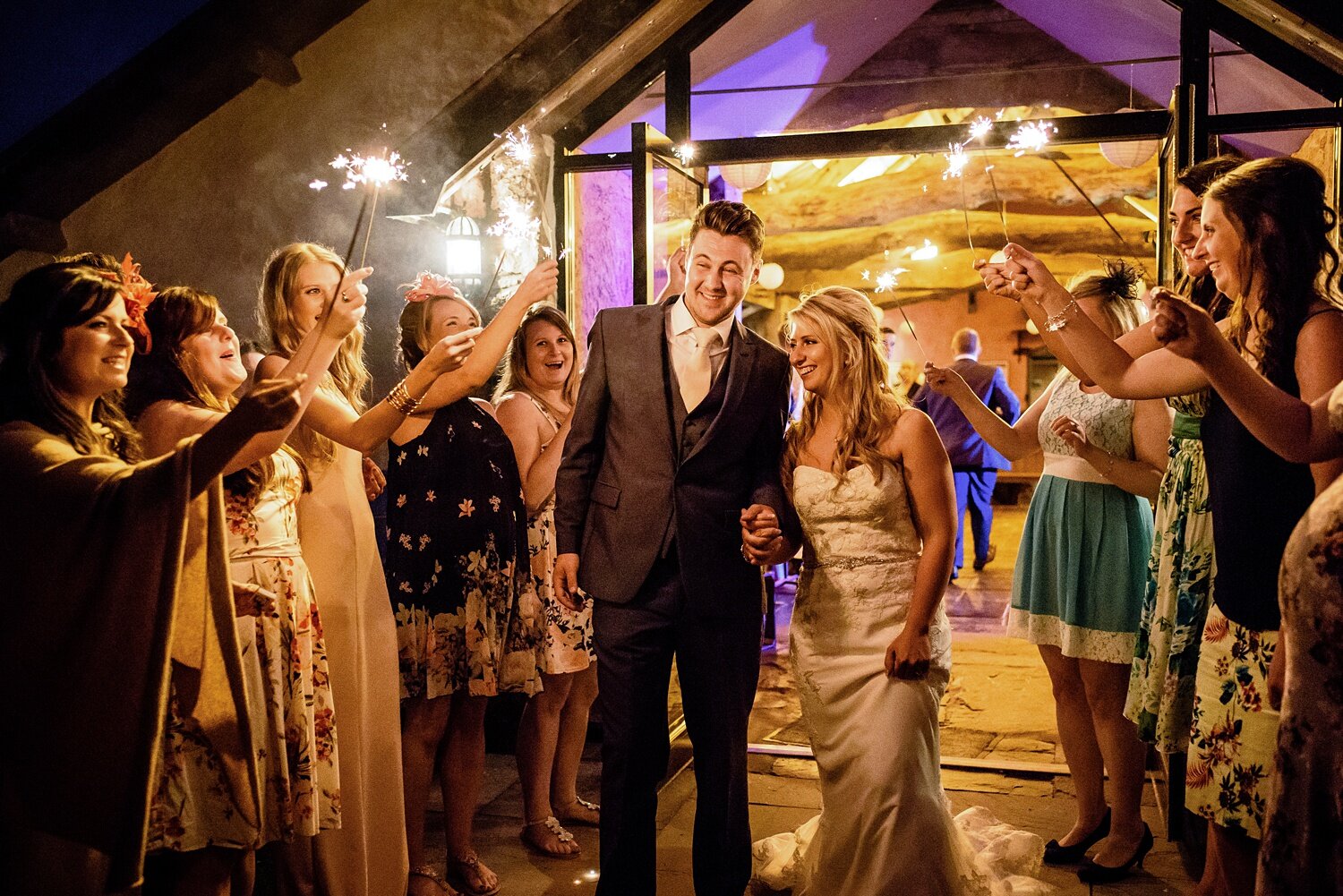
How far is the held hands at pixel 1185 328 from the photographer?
Answer: 193cm

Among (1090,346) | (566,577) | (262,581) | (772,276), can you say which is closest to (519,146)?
(566,577)

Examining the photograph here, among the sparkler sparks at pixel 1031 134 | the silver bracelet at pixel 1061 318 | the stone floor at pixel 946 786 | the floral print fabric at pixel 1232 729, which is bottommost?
the stone floor at pixel 946 786

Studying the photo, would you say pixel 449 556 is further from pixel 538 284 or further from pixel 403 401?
pixel 538 284

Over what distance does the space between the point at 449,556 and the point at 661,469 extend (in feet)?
2.81

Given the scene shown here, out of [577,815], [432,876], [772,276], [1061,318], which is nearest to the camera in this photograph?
[1061,318]

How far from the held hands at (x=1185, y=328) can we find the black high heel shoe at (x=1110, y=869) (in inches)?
79.5

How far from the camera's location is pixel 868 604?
2.78m

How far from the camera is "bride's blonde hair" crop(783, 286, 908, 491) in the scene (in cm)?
281

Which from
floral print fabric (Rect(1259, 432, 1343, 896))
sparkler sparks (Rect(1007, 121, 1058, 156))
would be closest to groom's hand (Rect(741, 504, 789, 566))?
floral print fabric (Rect(1259, 432, 1343, 896))

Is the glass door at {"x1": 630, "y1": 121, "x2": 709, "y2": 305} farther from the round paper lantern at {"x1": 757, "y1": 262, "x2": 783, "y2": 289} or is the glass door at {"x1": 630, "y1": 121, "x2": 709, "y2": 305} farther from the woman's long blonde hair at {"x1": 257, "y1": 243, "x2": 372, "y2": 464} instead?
the round paper lantern at {"x1": 757, "y1": 262, "x2": 783, "y2": 289}

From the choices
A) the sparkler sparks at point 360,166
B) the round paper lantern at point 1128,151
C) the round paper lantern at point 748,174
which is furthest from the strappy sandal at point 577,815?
the round paper lantern at point 1128,151

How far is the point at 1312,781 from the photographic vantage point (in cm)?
163

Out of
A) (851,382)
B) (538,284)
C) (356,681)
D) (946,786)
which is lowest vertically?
(946,786)

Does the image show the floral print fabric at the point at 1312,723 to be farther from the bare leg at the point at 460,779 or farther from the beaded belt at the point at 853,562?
the bare leg at the point at 460,779
